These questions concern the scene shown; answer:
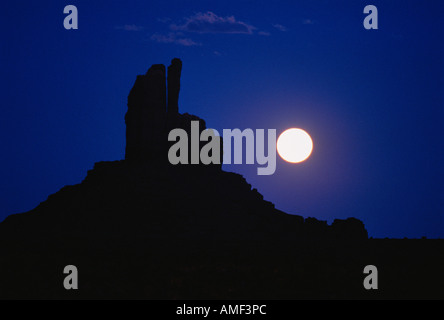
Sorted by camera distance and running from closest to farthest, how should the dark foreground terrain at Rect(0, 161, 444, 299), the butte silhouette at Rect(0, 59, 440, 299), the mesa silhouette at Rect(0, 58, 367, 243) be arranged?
the dark foreground terrain at Rect(0, 161, 444, 299)
the butte silhouette at Rect(0, 59, 440, 299)
the mesa silhouette at Rect(0, 58, 367, 243)

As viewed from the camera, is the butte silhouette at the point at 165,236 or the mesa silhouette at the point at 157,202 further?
the mesa silhouette at the point at 157,202

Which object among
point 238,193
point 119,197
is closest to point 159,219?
point 119,197

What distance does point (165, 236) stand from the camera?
6900 cm

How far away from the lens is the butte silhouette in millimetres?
40625

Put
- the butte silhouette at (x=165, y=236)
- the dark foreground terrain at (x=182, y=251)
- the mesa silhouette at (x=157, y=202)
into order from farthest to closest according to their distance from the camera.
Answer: the mesa silhouette at (x=157, y=202) < the butte silhouette at (x=165, y=236) < the dark foreground terrain at (x=182, y=251)

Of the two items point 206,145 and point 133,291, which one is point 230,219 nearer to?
point 206,145

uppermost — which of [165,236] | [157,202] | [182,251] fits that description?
[157,202]

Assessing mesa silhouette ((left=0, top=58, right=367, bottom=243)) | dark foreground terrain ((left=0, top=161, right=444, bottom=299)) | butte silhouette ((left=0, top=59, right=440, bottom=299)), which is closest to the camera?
dark foreground terrain ((left=0, top=161, right=444, bottom=299))

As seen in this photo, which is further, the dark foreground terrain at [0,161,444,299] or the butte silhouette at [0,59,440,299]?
the butte silhouette at [0,59,440,299]

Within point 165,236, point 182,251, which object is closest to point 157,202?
point 165,236

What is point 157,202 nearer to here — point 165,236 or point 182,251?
point 165,236

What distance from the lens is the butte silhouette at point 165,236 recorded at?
133 ft

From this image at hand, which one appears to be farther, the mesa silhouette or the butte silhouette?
the mesa silhouette

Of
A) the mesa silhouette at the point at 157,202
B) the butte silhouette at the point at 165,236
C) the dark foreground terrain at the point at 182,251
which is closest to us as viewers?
the dark foreground terrain at the point at 182,251
